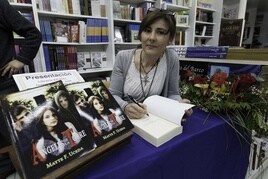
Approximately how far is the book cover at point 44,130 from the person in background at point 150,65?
53 centimetres

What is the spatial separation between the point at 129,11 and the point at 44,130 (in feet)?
8.50

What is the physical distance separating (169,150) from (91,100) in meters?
0.31

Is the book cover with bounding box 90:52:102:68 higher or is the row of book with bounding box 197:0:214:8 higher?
the row of book with bounding box 197:0:214:8

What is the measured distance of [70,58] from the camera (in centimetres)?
229

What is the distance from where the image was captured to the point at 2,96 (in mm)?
435

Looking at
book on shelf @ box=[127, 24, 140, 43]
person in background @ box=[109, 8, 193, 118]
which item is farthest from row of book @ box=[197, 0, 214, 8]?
person in background @ box=[109, 8, 193, 118]

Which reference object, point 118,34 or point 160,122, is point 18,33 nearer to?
point 160,122

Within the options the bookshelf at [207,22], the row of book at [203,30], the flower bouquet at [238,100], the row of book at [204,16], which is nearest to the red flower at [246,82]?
the flower bouquet at [238,100]

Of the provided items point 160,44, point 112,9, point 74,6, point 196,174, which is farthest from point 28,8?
point 196,174

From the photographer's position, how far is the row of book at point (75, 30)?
2.10m

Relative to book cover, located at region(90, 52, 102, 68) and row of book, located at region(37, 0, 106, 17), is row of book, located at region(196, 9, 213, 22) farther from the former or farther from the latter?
book cover, located at region(90, 52, 102, 68)

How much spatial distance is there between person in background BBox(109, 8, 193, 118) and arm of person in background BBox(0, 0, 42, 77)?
0.64 meters

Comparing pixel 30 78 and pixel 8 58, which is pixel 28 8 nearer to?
pixel 8 58

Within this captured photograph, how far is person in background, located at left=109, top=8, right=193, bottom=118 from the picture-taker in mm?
1004
